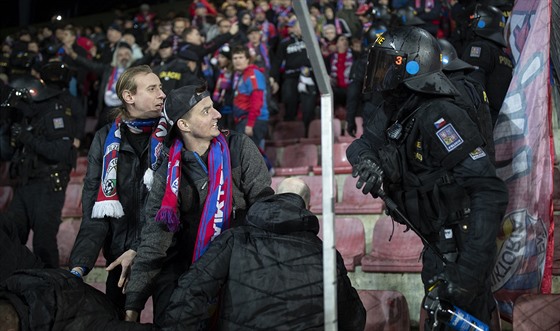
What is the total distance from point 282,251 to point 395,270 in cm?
191

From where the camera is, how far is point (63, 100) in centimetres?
575

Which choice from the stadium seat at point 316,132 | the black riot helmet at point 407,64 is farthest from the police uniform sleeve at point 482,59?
the stadium seat at point 316,132

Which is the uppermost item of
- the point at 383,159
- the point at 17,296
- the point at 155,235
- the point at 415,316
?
the point at 383,159

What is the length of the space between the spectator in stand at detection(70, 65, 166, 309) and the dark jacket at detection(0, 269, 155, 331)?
301 millimetres

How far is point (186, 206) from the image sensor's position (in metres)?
3.28

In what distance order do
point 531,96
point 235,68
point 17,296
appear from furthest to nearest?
point 235,68 < point 531,96 < point 17,296

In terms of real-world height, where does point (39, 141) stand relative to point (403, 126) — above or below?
below

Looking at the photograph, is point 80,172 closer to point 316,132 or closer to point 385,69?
point 316,132

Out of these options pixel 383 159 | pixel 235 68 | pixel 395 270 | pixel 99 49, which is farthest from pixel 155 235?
pixel 99 49

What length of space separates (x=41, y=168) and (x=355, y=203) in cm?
240

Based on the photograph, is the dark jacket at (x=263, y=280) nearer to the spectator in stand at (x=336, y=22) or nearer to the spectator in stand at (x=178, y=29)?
the spectator in stand at (x=178, y=29)

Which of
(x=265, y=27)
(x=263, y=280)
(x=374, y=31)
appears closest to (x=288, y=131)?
(x=374, y=31)

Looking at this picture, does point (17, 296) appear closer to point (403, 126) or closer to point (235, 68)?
point (403, 126)

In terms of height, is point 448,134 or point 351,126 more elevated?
point 448,134
